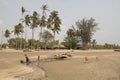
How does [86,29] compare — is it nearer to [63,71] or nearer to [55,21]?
[55,21]

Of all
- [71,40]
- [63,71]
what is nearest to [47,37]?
[71,40]

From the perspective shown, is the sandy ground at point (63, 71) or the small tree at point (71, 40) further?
the small tree at point (71, 40)

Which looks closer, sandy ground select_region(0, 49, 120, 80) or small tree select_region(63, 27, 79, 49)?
sandy ground select_region(0, 49, 120, 80)

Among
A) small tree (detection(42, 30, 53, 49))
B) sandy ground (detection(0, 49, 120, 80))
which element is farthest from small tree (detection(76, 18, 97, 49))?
sandy ground (detection(0, 49, 120, 80))

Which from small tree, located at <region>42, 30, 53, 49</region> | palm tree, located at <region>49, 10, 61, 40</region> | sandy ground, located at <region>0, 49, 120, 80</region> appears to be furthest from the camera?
small tree, located at <region>42, 30, 53, 49</region>

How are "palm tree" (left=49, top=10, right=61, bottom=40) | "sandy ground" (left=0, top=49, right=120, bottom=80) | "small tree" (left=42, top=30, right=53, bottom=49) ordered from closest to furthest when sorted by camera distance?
"sandy ground" (left=0, top=49, right=120, bottom=80) < "palm tree" (left=49, top=10, right=61, bottom=40) < "small tree" (left=42, top=30, right=53, bottom=49)

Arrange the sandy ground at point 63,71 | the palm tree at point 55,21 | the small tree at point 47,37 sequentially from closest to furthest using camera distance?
the sandy ground at point 63,71 < the palm tree at point 55,21 < the small tree at point 47,37

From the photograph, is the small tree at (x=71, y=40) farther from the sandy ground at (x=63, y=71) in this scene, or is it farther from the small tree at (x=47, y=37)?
the sandy ground at (x=63, y=71)

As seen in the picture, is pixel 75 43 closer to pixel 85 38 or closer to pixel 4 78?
pixel 85 38

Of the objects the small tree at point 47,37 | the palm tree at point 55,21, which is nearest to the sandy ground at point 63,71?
the palm tree at point 55,21

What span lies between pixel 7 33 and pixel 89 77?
9007 cm

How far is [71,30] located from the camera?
9481cm

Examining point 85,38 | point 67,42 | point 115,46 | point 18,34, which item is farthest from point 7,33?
point 115,46

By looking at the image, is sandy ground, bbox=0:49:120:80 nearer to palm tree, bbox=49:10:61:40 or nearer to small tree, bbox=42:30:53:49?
palm tree, bbox=49:10:61:40
